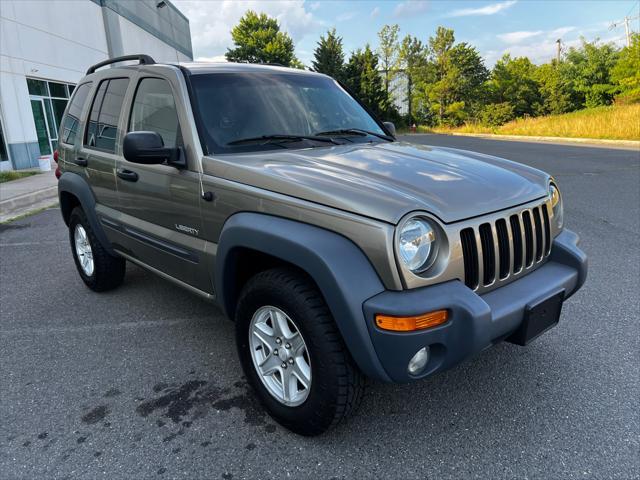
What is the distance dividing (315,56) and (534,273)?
158ft

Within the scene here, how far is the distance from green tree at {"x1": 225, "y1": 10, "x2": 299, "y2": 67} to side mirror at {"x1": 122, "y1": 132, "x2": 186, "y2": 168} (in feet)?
187

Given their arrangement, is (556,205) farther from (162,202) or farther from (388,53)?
(388,53)

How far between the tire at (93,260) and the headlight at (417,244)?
9.88 ft

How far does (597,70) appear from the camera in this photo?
41.4m

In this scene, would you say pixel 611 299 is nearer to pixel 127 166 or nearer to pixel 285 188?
pixel 285 188

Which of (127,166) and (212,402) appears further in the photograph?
(127,166)

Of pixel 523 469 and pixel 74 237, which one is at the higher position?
pixel 74 237

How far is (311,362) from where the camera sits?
84.3 inches

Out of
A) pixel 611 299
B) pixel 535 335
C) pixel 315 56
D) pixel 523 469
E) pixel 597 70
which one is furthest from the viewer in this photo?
pixel 315 56

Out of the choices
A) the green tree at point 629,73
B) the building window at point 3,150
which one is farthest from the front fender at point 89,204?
the green tree at point 629,73

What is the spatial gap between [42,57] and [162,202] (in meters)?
17.2

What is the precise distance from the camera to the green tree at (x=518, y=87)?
Answer: 43375 millimetres

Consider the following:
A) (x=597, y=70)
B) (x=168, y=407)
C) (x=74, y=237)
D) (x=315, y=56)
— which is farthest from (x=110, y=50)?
(x=597, y=70)

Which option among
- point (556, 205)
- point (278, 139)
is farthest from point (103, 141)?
point (556, 205)
